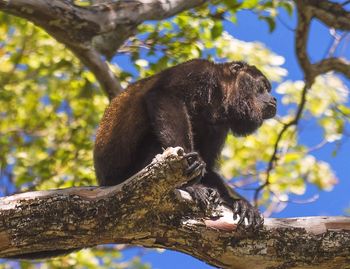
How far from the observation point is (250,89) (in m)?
5.43

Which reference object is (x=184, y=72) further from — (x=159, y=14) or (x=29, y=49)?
(x=29, y=49)

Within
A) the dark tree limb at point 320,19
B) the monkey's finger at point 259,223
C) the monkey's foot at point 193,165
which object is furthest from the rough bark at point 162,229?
the dark tree limb at point 320,19

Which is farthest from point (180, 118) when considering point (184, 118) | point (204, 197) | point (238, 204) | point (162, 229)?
point (162, 229)

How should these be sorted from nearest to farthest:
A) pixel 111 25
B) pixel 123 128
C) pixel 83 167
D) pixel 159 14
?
pixel 123 128
pixel 111 25
pixel 159 14
pixel 83 167

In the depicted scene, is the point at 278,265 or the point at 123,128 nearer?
the point at 278,265

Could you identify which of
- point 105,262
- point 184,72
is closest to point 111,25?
point 184,72

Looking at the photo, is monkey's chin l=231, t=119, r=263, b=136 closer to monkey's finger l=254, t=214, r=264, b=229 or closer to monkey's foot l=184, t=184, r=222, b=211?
monkey's foot l=184, t=184, r=222, b=211

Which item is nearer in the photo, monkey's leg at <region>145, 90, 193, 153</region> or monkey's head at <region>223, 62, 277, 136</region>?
monkey's leg at <region>145, 90, 193, 153</region>

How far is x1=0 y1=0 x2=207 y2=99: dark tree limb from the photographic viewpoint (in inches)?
203

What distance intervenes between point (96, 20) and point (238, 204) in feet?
7.20

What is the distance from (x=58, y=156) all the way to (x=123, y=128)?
9.05 feet

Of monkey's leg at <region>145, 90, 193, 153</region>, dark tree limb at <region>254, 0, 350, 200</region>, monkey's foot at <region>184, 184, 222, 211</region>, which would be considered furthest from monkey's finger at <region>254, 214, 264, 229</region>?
dark tree limb at <region>254, 0, 350, 200</region>

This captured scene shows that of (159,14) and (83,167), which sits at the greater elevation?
(159,14)

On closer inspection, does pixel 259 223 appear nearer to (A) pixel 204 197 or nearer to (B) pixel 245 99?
(A) pixel 204 197
